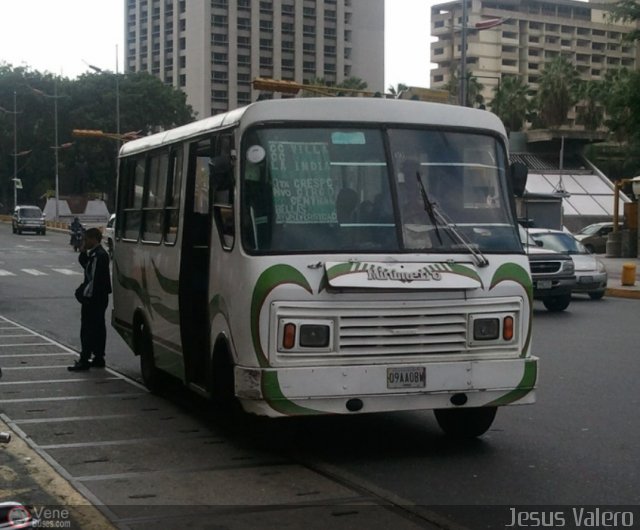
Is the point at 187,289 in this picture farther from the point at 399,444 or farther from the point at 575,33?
the point at 575,33

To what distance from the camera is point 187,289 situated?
32.9 ft

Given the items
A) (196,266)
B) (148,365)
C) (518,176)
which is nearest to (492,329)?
(518,176)

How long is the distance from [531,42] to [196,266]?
14975 centimetres

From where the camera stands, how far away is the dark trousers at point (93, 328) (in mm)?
13352

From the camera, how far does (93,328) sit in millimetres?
13500

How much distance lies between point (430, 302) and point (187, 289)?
260cm

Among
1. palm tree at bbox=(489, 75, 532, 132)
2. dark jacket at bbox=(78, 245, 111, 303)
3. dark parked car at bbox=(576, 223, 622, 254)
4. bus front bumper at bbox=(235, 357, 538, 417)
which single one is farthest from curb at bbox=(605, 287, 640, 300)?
palm tree at bbox=(489, 75, 532, 132)

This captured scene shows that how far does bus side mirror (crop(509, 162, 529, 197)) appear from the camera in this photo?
926cm

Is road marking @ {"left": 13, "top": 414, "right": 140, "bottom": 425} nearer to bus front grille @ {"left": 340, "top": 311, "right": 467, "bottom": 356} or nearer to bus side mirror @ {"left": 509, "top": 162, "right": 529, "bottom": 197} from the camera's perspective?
bus front grille @ {"left": 340, "top": 311, "right": 467, "bottom": 356}

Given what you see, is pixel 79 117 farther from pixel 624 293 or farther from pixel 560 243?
pixel 560 243

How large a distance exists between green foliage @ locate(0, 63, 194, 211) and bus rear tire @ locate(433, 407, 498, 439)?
3112 inches

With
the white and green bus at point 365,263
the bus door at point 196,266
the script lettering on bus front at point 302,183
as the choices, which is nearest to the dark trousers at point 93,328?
the bus door at point 196,266

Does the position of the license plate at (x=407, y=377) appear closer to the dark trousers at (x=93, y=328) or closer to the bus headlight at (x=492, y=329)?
the bus headlight at (x=492, y=329)

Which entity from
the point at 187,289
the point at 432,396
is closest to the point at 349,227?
the point at 432,396
